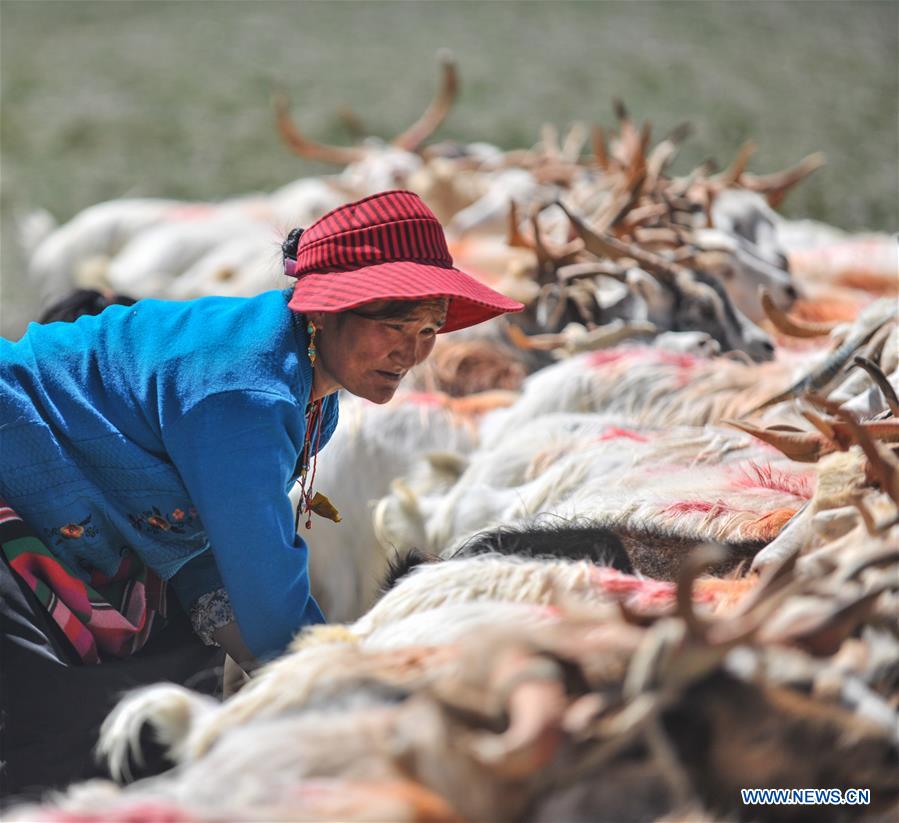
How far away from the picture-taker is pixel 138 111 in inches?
448

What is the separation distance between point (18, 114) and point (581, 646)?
11383 millimetres

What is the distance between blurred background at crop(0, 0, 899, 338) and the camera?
9891 millimetres

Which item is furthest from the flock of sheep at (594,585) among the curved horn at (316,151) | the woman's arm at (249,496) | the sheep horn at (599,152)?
the curved horn at (316,151)

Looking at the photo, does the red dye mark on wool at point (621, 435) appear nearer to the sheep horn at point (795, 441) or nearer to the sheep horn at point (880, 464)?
the sheep horn at point (795, 441)

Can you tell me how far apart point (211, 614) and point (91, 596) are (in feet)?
0.72

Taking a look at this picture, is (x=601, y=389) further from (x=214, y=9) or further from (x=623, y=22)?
(x=214, y=9)

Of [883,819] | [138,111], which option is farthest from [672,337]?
[138,111]

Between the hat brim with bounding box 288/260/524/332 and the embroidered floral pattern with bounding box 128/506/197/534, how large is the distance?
36cm

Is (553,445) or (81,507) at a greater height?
(81,507)

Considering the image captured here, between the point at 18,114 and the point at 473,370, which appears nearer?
the point at 473,370

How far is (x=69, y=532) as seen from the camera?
1741mm

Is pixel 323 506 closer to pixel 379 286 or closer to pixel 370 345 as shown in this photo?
pixel 370 345

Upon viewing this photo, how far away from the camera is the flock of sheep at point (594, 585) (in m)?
1.13

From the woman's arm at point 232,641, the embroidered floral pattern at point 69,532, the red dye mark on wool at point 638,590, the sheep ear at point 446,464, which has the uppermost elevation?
the embroidered floral pattern at point 69,532
